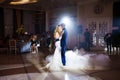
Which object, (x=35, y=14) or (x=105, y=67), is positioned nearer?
(x=105, y=67)

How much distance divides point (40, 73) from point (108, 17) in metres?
7.60

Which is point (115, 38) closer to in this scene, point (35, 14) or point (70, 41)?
point (70, 41)

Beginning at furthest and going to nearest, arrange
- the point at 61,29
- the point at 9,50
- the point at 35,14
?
the point at 35,14
the point at 9,50
the point at 61,29

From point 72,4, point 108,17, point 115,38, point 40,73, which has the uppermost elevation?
point 72,4

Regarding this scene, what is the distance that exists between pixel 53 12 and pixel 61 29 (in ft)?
26.3

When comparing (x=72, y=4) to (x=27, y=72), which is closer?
(x=27, y=72)

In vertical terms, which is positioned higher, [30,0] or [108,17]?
[30,0]

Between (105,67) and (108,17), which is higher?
(108,17)

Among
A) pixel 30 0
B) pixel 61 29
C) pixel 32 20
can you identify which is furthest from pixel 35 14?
pixel 61 29

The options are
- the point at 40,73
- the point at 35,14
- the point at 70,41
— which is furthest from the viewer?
the point at 35,14

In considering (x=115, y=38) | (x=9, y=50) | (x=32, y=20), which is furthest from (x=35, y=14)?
(x=115, y=38)

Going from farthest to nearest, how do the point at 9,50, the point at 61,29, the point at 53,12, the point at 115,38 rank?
the point at 53,12, the point at 9,50, the point at 115,38, the point at 61,29

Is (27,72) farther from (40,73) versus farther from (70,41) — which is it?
(70,41)

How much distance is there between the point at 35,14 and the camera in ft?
62.5
